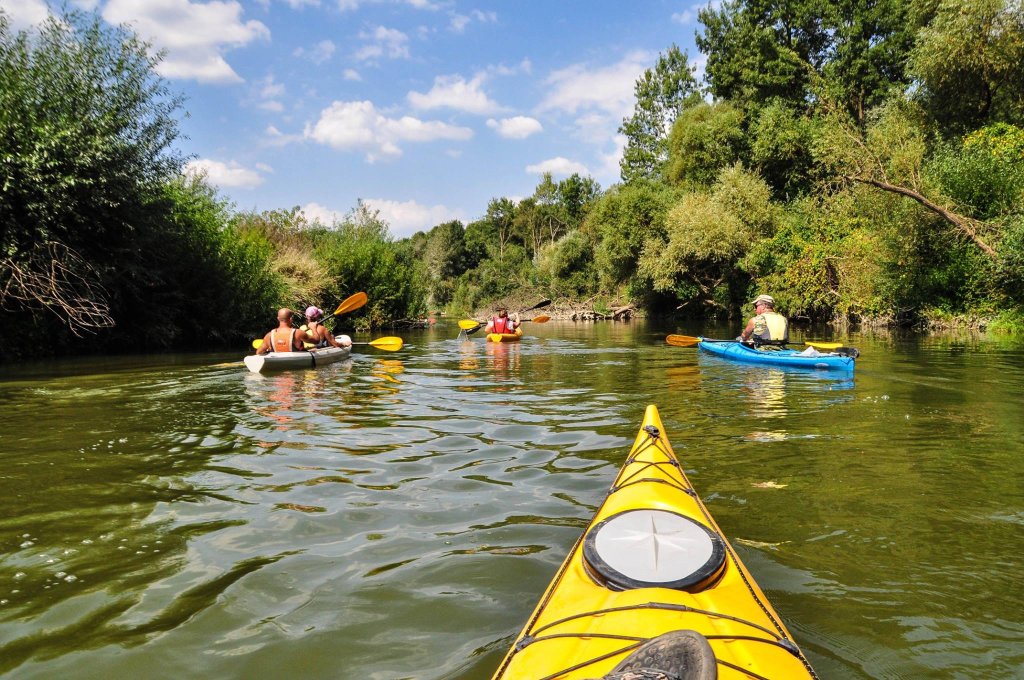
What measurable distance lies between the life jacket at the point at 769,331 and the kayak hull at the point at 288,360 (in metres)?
8.05

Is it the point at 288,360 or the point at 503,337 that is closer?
the point at 288,360

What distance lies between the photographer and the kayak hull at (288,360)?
1029 cm

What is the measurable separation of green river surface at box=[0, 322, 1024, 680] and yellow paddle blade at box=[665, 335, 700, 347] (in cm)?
579

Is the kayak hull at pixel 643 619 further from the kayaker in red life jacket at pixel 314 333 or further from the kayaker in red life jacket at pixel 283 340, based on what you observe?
the kayaker in red life jacket at pixel 314 333

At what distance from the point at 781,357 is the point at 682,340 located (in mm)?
4001

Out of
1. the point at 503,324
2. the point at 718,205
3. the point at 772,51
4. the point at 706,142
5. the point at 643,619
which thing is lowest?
the point at 643,619

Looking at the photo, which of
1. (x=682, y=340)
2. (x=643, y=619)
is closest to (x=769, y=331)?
(x=682, y=340)

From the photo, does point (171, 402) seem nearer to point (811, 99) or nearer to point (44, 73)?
point (44, 73)

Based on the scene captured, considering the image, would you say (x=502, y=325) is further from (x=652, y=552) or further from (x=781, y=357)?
(x=652, y=552)

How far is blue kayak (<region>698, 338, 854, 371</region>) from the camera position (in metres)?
9.36

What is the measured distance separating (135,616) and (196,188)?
1808 centimetres

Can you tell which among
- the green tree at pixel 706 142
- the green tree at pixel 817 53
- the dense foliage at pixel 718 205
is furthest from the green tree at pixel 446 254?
the green tree at pixel 817 53

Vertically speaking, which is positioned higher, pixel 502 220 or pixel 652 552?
pixel 502 220

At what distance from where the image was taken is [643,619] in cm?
197
